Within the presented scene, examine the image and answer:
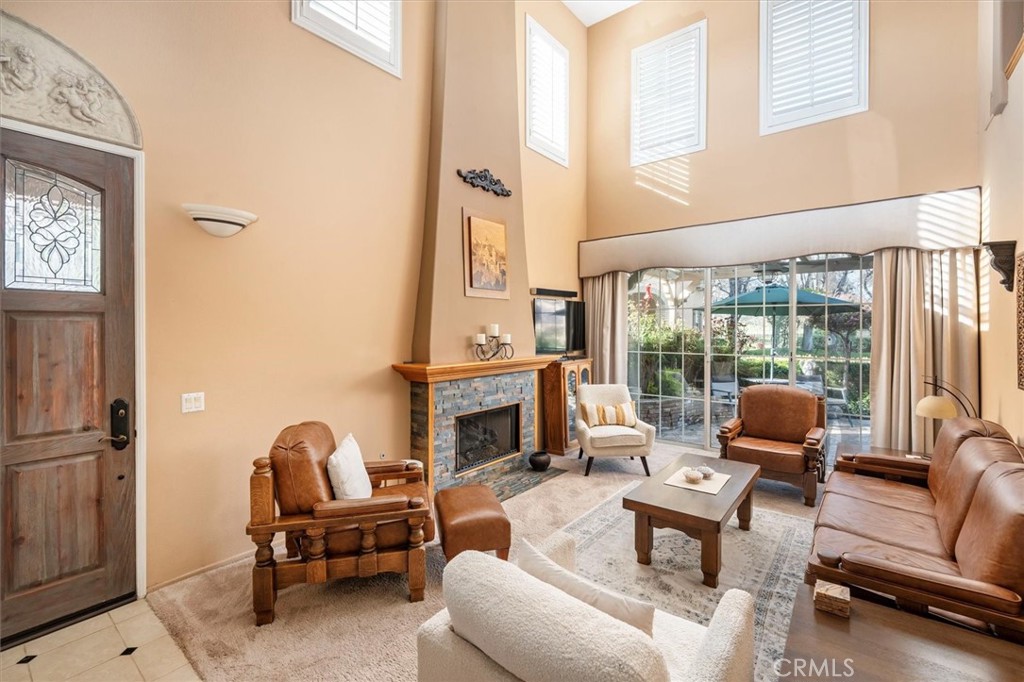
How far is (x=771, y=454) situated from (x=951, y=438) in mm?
1269

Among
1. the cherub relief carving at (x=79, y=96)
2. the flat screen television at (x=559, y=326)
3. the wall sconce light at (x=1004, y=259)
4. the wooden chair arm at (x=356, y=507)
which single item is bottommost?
the wooden chair arm at (x=356, y=507)

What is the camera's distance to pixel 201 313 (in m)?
2.83

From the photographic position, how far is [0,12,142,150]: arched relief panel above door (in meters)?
2.16

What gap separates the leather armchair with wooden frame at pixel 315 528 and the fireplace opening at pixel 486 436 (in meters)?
1.71

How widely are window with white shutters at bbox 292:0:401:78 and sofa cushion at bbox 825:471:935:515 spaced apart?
4774 mm

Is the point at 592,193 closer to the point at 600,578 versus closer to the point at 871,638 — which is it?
the point at 600,578

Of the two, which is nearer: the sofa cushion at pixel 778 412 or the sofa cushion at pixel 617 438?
the sofa cushion at pixel 778 412

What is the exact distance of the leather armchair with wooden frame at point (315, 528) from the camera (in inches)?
93.4

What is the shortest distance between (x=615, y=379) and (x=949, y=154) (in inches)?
155

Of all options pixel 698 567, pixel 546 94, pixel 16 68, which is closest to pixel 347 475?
pixel 698 567

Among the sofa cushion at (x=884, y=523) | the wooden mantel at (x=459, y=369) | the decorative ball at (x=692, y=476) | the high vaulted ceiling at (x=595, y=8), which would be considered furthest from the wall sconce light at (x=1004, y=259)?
the high vaulted ceiling at (x=595, y=8)

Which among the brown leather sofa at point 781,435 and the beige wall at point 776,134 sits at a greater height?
the beige wall at point 776,134

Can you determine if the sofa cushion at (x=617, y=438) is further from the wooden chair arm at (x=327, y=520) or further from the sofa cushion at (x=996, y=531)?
the sofa cushion at (x=996, y=531)

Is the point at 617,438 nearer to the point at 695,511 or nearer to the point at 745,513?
the point at 745,513
